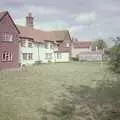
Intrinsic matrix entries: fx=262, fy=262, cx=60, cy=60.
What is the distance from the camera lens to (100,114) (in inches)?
479

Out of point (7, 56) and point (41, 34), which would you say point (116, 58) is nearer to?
point (7, 56)

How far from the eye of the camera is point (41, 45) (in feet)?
188

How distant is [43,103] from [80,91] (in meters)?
4.79

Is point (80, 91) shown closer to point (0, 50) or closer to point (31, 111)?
point (31, 111)

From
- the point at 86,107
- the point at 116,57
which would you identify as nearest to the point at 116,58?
the point at 116,57

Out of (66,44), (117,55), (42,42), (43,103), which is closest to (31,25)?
(42,42)

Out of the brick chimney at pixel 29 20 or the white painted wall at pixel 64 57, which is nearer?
the brick chimney at pixel 29 20

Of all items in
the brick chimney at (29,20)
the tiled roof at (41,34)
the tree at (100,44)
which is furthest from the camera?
the tree at (100,44)

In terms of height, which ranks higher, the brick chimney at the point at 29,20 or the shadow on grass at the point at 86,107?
the brick chimney at the point at 29,20

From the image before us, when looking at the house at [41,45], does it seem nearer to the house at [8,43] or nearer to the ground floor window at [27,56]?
the ground floor window at [27,56]

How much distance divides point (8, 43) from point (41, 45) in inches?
767

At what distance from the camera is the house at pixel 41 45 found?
50.3 meters

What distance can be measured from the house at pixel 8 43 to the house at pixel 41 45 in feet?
30.3

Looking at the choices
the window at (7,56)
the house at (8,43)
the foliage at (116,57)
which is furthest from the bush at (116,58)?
the window at (7,56)
